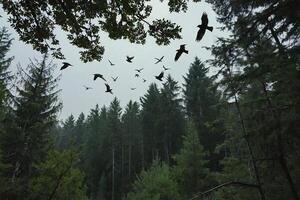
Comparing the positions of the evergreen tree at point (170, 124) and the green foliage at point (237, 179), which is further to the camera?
the evergreen tree at point (170, 124)

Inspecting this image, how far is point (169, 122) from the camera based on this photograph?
44156 millimetres

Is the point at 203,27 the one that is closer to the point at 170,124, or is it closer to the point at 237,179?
the point at 237,179

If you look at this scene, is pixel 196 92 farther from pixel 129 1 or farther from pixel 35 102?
pixel 129 1

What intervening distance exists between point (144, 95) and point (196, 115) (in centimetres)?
1099

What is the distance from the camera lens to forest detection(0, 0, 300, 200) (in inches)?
187

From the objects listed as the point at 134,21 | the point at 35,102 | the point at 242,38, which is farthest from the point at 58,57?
the point at 35,102

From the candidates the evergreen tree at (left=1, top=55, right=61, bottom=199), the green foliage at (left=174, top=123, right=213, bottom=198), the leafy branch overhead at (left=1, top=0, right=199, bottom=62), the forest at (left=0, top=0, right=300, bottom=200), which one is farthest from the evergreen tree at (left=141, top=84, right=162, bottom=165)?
the leafy branch overhead at (left=1, top=0, right=199, bottom=62)

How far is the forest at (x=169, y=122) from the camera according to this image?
187 inches

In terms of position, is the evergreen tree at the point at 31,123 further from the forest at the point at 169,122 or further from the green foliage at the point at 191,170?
the green foliage at the point at 191,170

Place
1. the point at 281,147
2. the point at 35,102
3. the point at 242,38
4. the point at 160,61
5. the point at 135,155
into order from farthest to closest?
the point at 135,155 < the point at 35,102 < the point at 281,147 < the point at 242,38 < the point at 160,61

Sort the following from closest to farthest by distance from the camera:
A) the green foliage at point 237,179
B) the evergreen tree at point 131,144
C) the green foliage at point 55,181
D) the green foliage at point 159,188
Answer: the green foliage at point 55,181 < the green foliage at point 237,179 < the green foliage at point 159,188 < the evergreen tree at point 131,144

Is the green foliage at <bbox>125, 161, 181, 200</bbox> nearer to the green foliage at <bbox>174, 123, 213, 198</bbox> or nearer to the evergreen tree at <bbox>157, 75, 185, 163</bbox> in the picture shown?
the green foliage at <bbox>174, 123, 213, 198</bbox>

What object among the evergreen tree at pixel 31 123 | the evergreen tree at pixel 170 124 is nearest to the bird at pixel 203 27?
Answer: the evergreen tree at pixel 31 123

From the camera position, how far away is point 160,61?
5414 mm
